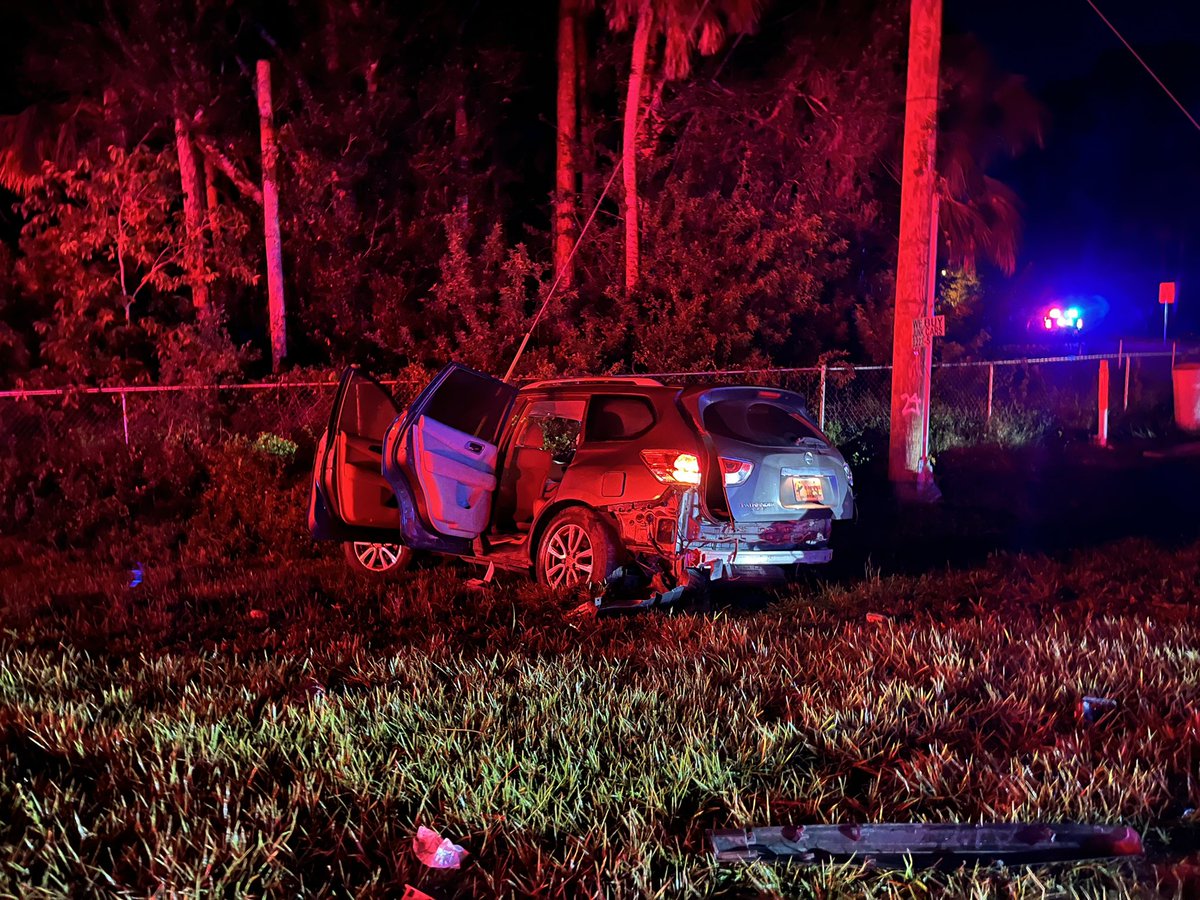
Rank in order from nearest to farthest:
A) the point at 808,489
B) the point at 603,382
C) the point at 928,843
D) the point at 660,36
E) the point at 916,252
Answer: the point at 928,843, the point at 808,489, the point at 603,382, the point at 916,252, the point at 660,36

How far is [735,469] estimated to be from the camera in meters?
6.52

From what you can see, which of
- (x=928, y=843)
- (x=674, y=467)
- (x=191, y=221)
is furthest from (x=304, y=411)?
(x=928, y=843)

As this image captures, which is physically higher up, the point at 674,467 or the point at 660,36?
the point at 660,36

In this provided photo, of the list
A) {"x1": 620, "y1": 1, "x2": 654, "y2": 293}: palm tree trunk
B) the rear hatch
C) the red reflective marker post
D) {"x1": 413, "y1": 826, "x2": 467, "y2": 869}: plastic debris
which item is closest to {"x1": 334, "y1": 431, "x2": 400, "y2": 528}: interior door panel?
the rear hatch

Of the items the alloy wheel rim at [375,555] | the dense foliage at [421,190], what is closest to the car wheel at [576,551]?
the alloy wheel rim at [375,555]

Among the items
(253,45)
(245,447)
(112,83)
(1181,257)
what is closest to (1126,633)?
(245,447)

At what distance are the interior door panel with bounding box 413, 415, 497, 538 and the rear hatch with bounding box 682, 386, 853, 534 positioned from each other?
1740 millimetres

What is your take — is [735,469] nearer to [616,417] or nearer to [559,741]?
[616,417]

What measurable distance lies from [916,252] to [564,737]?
802 cm

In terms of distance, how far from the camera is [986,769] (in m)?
3.75

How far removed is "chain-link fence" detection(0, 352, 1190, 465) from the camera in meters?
12.1

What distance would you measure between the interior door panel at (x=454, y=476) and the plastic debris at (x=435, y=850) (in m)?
3.81

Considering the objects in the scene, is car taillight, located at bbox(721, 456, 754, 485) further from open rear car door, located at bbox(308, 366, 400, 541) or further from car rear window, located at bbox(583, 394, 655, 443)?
open rear car door, located at bbox(308, 366, 400, 541)

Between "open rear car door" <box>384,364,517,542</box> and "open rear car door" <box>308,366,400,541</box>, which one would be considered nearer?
"open rear car door" <box>384,364,517,542</box>
